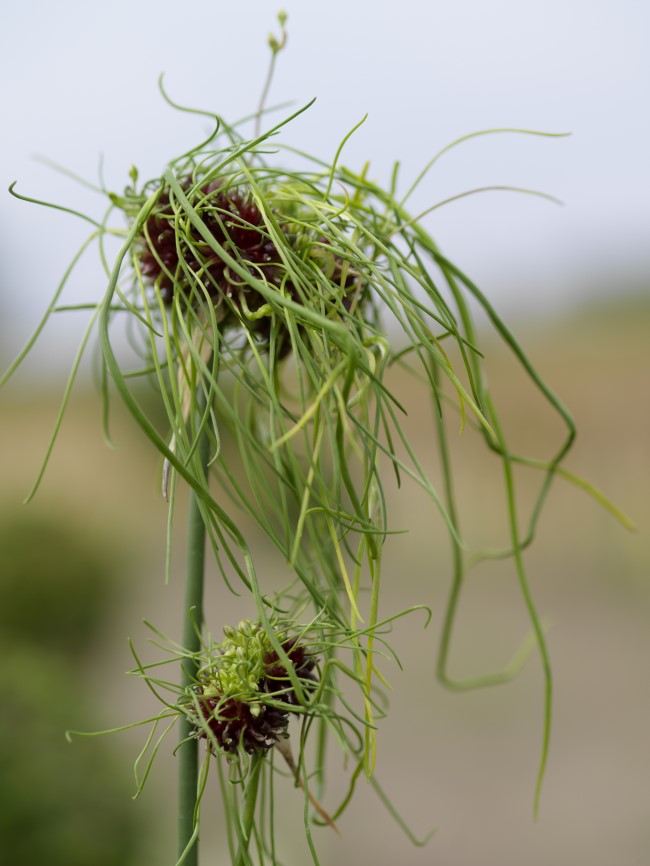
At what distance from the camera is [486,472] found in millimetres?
3576

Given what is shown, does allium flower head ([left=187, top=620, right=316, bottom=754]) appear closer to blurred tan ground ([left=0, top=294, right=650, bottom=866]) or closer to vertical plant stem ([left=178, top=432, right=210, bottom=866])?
vertical plant stem ([left=178, top=432, right=210, bottom=866])

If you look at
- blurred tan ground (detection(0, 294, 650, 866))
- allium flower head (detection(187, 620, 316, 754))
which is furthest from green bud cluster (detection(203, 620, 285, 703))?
blurred tan ground (detection(0, 294, 650, 866))

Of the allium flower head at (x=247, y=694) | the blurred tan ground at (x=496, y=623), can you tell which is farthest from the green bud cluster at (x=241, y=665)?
the blurred tan ground at (x=496, y=623)

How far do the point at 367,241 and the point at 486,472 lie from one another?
3343mm

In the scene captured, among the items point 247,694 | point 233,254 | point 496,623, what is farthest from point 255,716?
point 496,623

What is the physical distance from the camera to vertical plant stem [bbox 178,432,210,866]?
0.27m

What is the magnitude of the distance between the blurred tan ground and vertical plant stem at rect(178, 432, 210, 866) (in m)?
0.96

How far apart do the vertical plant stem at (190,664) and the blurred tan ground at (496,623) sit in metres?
0.96

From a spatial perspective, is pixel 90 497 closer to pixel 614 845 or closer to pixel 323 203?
pixel 614 845

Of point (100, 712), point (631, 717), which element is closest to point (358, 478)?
point (631, 717)

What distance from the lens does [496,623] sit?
2707 millimetres

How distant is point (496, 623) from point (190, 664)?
2.56 meters

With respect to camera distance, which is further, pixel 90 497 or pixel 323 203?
pixel 90 497

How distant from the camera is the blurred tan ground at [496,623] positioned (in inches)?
67.7
